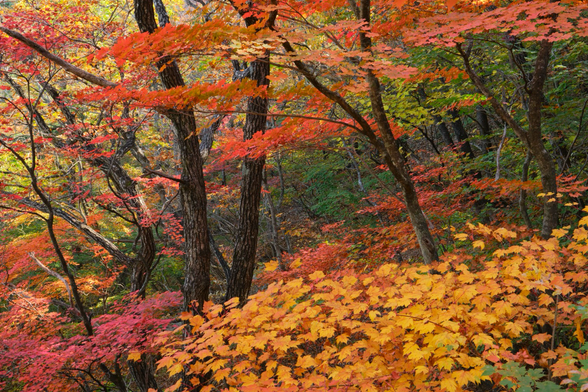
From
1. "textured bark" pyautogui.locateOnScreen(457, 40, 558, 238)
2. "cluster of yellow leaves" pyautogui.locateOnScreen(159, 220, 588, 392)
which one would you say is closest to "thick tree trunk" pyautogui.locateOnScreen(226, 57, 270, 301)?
"cluster of yellow leaves" pyautogui.locateOnScreen(159, 220, 588, 392)

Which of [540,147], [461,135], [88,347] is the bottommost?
[88,347]

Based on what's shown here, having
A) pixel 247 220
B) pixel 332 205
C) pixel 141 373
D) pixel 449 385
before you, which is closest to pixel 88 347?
pixel 141 373

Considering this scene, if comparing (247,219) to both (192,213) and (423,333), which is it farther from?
(423,333)

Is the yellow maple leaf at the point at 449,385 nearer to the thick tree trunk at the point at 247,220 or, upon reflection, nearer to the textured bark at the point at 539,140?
the textured bark at the point at 539,140

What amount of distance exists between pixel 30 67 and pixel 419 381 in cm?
754

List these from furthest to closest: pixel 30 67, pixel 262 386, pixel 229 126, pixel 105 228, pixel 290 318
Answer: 1. pixel 229 126
2. pixel 105 228
3. pixel 30 67
4. pixel 290 318
5. pixel 262 386

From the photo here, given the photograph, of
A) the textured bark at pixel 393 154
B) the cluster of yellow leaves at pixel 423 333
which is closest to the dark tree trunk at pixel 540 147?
the cluster of yellow leaves at pixel 423 333

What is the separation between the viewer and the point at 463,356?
2.20 m

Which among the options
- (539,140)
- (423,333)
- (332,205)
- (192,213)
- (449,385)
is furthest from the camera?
(332,205)

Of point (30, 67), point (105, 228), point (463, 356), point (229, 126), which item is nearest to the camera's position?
point (463, 356)

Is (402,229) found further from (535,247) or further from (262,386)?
(262,386)

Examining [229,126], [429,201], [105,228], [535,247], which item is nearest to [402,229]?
[429,201]

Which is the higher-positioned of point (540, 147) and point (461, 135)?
point (540, 147)

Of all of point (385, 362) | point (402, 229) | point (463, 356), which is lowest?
point (402, 229)
